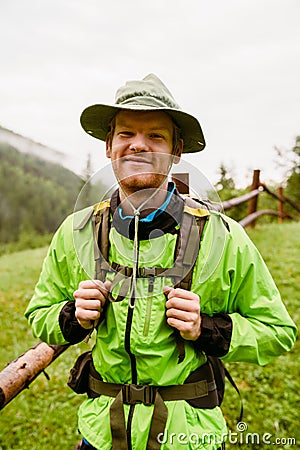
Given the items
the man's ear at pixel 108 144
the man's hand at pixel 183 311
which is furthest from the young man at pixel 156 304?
the man's ear at pixel 108 144

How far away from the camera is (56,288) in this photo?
5.17 ft

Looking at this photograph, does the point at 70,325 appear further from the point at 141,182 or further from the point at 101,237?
the point at 141,182

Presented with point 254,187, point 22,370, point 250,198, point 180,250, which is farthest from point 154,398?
point 254,187

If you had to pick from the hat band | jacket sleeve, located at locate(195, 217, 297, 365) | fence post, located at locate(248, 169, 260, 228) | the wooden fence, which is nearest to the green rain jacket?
jacket sleeve, located at locate(195, 217, 297, 365)

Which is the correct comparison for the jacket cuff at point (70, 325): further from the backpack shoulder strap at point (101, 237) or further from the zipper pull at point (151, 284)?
the zipper pull at point (151, 284)

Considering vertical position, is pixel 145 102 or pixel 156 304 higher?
pixel 145 102

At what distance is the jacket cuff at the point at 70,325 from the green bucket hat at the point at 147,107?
2.36 ft

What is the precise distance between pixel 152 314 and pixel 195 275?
193 millimetres

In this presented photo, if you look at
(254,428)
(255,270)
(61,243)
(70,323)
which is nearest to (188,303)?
(255,270)

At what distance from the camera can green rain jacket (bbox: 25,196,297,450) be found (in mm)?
1355

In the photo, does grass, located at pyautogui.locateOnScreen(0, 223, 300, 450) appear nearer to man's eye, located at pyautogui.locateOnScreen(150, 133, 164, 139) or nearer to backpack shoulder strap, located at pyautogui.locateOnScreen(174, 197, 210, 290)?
backpack shoulder strap, located at pyautogui.locateOnScreen(174, 197, 210, 290)

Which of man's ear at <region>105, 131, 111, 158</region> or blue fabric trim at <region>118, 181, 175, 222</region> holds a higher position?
man's ear at <region>105, 131, 111, 158</region>

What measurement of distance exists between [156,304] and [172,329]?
101 millimetres

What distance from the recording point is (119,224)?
1.47m
